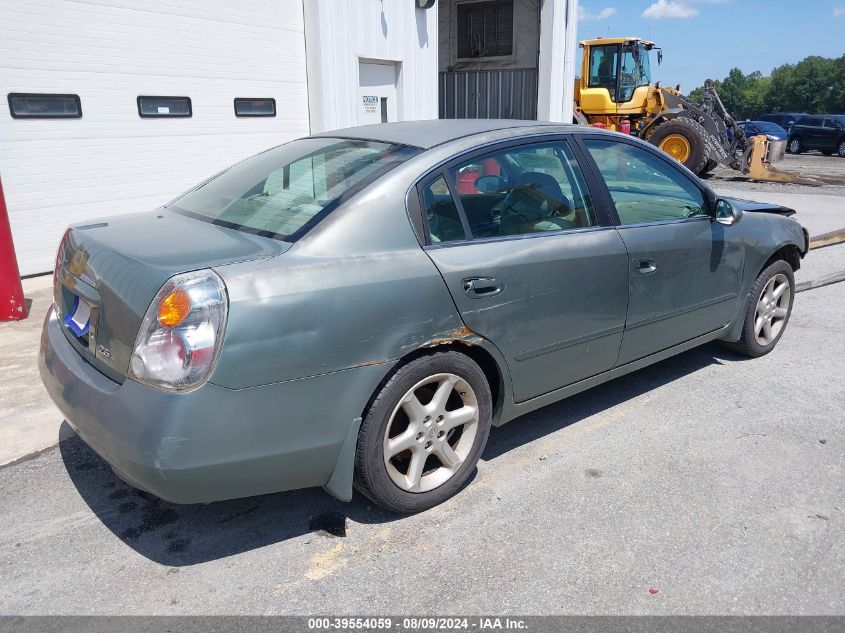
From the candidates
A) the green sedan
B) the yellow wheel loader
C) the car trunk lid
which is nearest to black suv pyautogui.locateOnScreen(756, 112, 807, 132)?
the yellow wheel loader

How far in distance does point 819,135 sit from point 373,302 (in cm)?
3178

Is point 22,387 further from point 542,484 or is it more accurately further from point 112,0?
point 112,0

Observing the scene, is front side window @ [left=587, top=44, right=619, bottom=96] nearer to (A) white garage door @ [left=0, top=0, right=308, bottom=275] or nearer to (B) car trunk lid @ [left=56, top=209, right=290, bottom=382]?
(A) white garage door @ [left=0, top=0, right=308, bottom=275]

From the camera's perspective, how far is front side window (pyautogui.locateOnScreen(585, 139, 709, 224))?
12.2 feet

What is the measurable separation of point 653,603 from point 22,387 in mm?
3767

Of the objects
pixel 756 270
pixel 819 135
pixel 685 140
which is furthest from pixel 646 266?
pixel 819 135

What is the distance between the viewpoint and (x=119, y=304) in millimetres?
2498

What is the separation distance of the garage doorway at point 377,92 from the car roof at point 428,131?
241 inches

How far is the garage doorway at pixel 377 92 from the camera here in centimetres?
966

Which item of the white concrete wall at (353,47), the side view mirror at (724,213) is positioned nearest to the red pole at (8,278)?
the white concrete wall at (353,47)

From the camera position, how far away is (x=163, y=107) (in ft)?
24.9

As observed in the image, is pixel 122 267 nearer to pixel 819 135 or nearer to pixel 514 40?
pixel 514 40

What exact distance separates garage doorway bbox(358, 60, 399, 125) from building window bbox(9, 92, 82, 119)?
150 inches

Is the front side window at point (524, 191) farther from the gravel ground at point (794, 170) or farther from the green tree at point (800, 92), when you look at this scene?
the green tree at point (800, 92)
